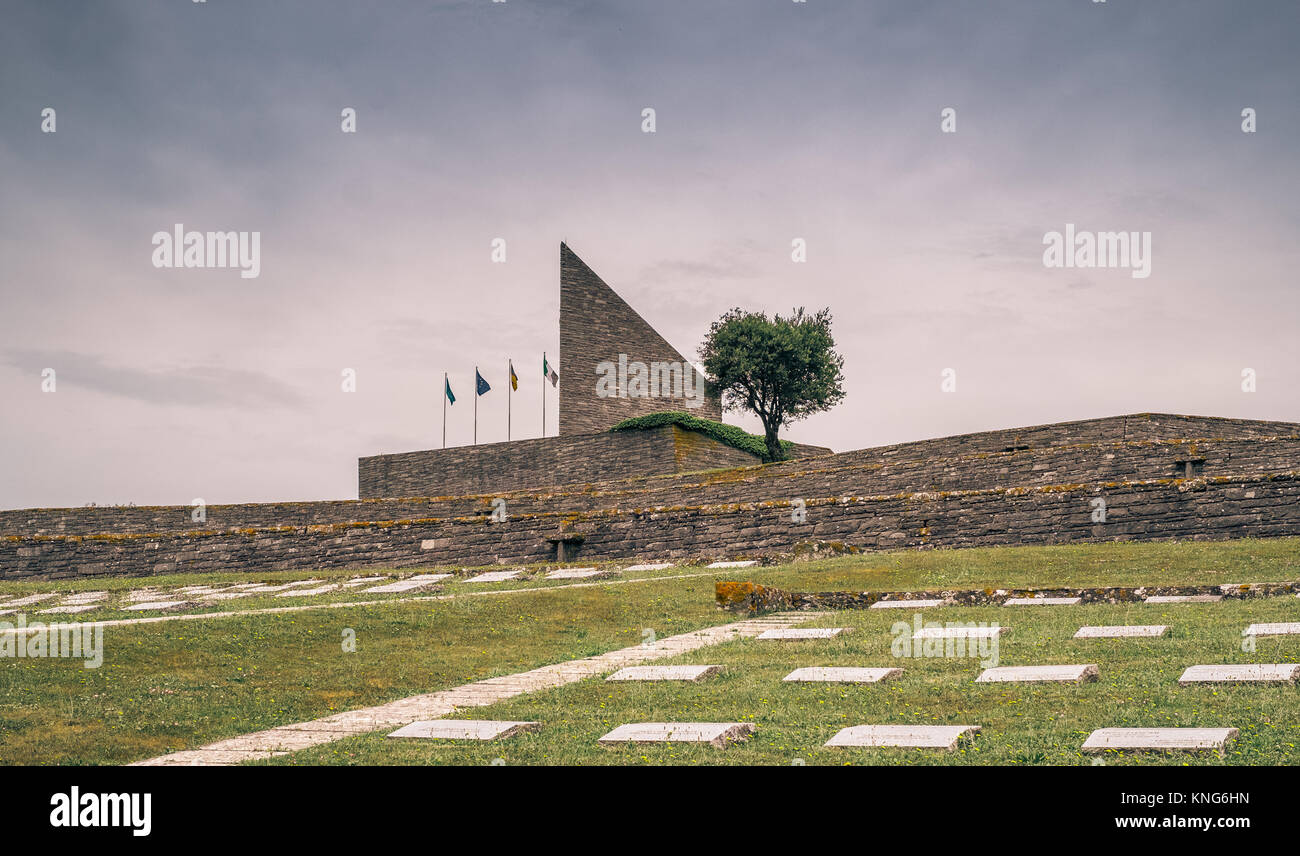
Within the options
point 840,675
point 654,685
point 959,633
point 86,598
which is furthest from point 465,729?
point 86,598

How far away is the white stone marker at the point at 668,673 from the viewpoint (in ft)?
27.5

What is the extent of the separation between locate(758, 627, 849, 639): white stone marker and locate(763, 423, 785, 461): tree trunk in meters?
38.7

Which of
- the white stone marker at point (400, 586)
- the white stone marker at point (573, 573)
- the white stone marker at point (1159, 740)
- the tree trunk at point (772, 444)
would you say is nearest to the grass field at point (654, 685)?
the white stone marker at point (1159, 740)

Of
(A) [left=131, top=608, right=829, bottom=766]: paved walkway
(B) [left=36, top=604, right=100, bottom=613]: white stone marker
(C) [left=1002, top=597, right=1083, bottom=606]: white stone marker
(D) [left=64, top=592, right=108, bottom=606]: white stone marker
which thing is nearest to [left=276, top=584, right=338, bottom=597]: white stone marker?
(B) [left=36, top=604, right=100, bottom=613]: white stone marker

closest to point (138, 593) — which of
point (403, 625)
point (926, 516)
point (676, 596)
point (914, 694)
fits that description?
point (403, 625)

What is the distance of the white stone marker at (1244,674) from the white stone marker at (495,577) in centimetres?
1233

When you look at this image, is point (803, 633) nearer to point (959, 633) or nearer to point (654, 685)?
point (959, 633)

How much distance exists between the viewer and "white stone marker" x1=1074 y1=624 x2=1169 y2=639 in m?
9.03

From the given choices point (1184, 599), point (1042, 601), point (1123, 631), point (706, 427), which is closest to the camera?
point (1123, 631)

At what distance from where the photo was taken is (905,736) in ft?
19.2

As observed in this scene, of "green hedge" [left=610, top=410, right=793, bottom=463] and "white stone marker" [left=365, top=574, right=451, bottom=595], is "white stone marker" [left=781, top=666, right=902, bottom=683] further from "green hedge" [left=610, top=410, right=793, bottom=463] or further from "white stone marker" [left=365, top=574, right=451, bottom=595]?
"green hedge" [left=610, top=410, right=793, bottom=463]

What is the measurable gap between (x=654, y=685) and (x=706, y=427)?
3822cm

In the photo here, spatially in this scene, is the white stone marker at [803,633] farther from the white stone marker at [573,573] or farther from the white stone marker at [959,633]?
the white stone marker at [573,573]

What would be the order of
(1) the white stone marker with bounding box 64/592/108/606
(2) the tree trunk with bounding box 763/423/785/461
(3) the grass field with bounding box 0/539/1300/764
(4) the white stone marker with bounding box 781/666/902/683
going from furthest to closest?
1. (2) the tree trunk with bounding box 763/423/785/461
2. (1) the white stone marker with bounding box 64/592/108/606
3. (4) the white stone marker with bounding box 781/666/902/683
4. (3) the grass field with bounding box 0/539/1300/764
